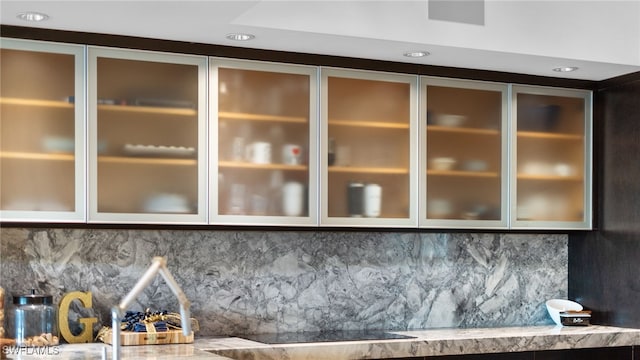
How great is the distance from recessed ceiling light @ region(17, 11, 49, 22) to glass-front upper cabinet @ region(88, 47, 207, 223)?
30 cm

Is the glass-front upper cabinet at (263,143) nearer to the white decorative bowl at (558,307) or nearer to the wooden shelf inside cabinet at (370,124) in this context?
the wooden shelf inside cabinet at (370,124)

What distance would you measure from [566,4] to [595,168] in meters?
1.06

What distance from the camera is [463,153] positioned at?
4.89 meters

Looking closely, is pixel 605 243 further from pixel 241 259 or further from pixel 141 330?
pixel 141 330

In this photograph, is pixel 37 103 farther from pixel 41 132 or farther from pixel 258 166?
pixel 258 166

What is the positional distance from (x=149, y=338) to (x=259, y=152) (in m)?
1.04


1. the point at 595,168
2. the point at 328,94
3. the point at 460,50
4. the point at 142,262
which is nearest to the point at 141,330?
the point at 142,262

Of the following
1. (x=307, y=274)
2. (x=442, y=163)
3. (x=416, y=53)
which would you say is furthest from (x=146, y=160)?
(x=442, y=163)

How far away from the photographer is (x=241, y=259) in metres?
4.62

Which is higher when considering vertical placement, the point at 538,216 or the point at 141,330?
the point at 538,216

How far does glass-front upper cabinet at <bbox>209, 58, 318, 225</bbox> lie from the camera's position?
4.29m

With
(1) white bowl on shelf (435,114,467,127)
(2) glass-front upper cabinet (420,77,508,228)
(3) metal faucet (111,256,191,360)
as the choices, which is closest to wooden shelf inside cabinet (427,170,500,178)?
(2) glass-front upper cabinet (420,77,508,228)

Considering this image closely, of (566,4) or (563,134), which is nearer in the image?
(566,4)

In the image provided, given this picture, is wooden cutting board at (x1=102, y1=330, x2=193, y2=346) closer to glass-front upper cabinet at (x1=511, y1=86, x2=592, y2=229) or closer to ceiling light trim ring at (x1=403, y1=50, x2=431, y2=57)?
ceiling light trim ring at (x1=403, y1=50, x2=431, y2=57)
